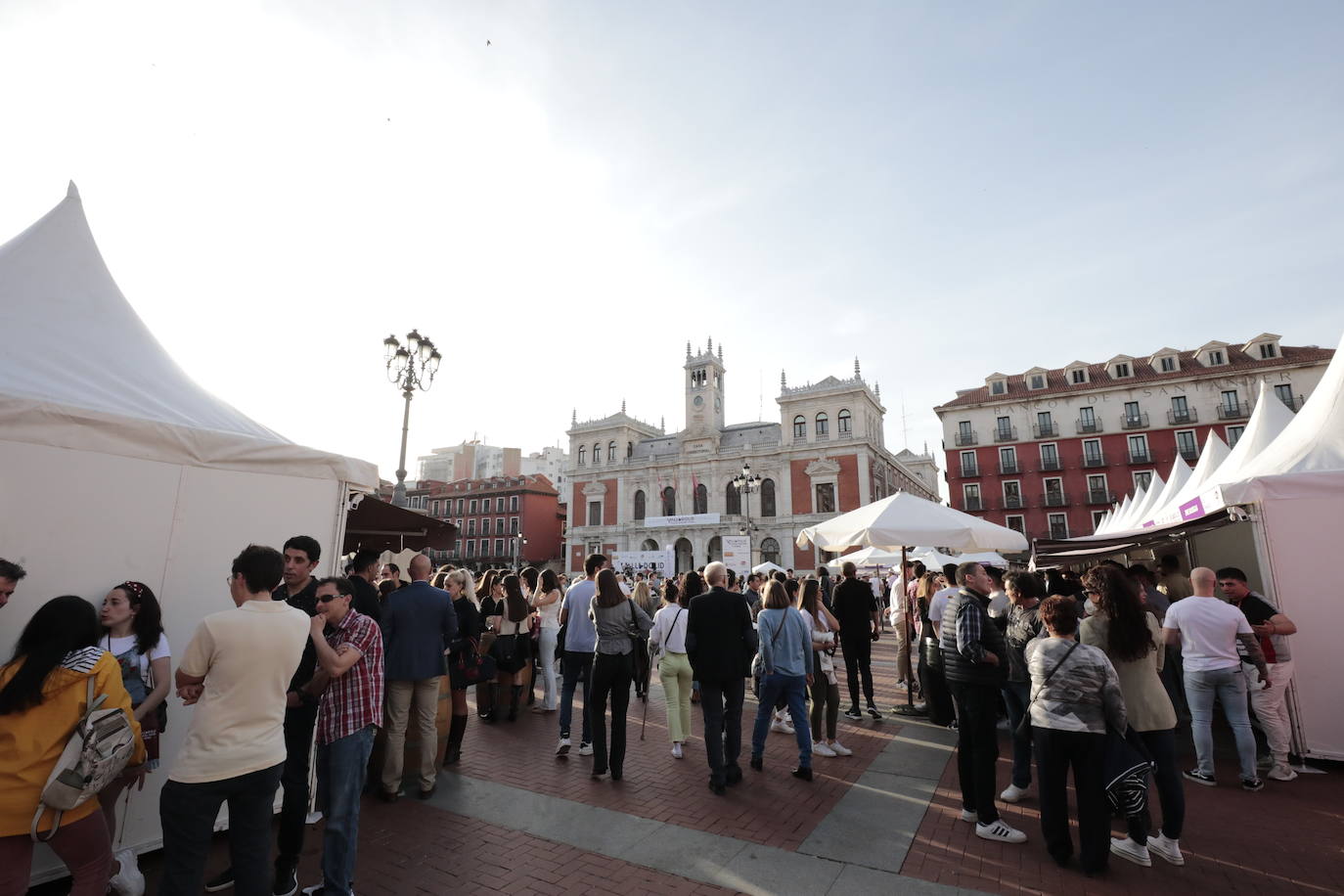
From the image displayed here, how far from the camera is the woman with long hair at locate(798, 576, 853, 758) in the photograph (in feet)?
19.7

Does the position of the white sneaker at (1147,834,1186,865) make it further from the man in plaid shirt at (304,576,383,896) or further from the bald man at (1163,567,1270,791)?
the man in plaid shirt at (304,576,383,896)

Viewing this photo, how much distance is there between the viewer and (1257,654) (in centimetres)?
483

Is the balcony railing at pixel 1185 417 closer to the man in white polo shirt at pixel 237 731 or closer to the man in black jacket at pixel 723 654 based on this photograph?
the man in black jacket at pixel 723 654

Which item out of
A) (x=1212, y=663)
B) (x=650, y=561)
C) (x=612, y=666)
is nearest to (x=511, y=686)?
(x=612, y=666)

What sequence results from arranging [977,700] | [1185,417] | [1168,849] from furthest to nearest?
1. [1185,417]
2. [977,700]
3. [1168,849]

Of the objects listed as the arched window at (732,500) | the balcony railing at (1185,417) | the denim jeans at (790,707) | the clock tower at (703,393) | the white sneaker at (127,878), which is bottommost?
the white sneaker at (127,878)

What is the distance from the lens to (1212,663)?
4789mm

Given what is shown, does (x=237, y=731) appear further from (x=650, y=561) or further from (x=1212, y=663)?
(x=650, y=561)

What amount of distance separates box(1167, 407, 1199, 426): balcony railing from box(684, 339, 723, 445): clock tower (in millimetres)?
28142

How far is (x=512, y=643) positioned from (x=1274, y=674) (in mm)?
7171

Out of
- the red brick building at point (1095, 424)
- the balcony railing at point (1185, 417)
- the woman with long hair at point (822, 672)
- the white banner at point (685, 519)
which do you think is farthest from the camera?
the white banner at point (685, 519)

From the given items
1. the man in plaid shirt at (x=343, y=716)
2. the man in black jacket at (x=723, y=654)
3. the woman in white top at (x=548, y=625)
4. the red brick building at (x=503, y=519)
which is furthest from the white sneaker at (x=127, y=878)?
the red brick building at (x=503, y=519)

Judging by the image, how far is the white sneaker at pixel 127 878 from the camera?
322 cm

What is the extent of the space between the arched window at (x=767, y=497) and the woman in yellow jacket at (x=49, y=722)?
43521 millimetres
